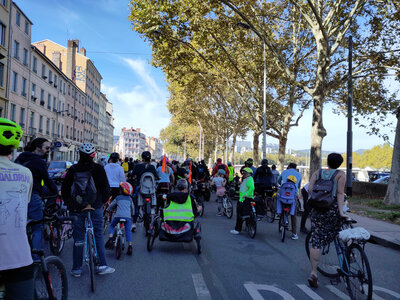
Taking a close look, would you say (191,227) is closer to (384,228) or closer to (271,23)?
(384,228)

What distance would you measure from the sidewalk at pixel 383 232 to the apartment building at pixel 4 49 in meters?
27.7

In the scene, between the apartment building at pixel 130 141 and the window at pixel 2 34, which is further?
the apartment building at pixel 130 141

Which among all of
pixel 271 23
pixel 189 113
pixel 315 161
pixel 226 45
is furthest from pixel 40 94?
pixel 315 161

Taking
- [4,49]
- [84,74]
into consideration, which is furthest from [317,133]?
[84,74]

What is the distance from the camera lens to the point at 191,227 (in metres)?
6.77

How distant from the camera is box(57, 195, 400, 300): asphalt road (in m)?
4.47

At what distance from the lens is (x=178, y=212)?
678cm

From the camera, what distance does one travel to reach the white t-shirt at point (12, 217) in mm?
2289

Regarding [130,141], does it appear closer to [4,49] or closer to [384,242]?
[4,49]

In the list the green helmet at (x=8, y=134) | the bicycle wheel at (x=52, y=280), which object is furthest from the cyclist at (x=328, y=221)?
the green helmet at (x=8, y=134)

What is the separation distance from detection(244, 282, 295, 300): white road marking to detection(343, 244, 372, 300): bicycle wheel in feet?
2.39

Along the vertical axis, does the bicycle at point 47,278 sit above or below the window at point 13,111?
below

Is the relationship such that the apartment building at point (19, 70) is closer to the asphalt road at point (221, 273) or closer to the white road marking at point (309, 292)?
the asphalt road at point (221, 273)

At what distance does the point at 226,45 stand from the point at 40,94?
25.1 m
